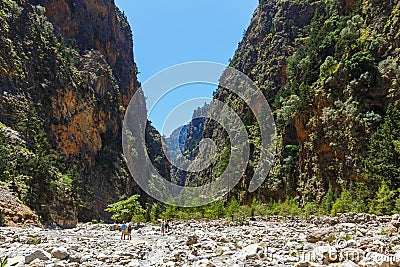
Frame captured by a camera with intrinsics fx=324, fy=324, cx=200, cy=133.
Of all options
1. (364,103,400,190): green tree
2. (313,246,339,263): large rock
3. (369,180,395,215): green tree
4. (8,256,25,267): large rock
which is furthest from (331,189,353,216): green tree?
(8,256,25,267): large rock

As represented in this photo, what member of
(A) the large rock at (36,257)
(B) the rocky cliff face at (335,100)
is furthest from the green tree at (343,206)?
(A) the large rock at (36,257)

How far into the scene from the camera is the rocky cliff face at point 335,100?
1089 inches

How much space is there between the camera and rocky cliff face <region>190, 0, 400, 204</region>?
27656 mm

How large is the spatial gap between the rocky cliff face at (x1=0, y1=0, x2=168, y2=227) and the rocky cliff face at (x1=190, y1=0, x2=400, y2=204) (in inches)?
848

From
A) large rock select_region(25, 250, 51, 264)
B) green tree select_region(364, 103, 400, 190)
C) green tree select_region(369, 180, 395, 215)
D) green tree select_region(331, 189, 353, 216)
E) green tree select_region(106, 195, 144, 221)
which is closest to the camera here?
large rock select_region(25, 250, 51, 264)

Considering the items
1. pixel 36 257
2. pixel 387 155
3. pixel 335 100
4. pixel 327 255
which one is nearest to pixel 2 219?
pixel 36 257

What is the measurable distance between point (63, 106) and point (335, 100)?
113ft

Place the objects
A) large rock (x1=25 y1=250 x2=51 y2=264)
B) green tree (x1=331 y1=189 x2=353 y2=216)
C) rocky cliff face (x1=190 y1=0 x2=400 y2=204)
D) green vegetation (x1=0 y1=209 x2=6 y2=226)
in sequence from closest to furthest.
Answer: large rock (x1=25 y1=250 x2=51 y2=264) → green vegetation (x1=0 y1=209 x2=6 y2=226) → green tree (x1=331 y1=189 x2=353 y2=216) → rocky cliff face (x1=190 y1=0 x2=400 y2=204)

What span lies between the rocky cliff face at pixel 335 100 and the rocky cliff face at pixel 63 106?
70.7 feet

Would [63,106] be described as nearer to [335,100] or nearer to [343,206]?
[335,100]

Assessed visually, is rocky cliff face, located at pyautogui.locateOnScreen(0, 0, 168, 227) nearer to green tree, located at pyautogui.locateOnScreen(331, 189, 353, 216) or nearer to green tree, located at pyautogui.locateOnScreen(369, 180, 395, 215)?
green tree, located at pyautogui.locateOnScreen(331, 189, 353, 216)

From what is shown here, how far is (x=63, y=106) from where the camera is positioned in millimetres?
44312

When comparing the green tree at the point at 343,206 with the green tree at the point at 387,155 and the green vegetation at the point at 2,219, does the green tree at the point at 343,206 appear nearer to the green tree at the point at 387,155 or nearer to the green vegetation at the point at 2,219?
the green tree at the point at 387,155

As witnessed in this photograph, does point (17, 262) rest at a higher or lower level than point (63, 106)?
lower
